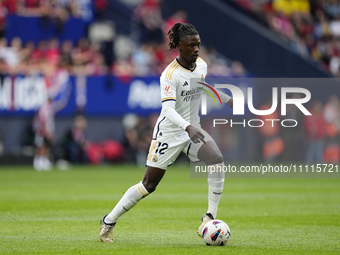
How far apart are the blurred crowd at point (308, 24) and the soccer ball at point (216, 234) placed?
17748 millimetres

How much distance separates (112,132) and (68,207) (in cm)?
1051

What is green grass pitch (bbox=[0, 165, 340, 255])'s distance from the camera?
675cm

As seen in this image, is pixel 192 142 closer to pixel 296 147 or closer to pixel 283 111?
pixel 283 111

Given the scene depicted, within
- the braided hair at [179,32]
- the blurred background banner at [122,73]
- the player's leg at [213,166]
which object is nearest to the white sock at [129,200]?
the player's leg at [213,166]

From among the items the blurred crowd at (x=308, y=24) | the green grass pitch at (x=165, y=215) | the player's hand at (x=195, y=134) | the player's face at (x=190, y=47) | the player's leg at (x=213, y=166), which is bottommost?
the green grass pitch at (x=165, y=215)

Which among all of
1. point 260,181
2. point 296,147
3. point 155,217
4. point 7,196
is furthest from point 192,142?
point 296,147

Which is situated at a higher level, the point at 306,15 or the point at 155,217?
the point at 306,15

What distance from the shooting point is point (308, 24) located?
25.9 meters

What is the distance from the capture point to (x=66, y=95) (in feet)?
67.1

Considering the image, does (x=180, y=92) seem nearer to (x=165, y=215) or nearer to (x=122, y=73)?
(x=165, y=215)

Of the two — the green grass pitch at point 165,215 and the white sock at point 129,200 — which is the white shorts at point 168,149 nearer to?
the white sock at point 129,200

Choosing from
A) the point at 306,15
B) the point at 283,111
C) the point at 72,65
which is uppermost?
the point at 306,15

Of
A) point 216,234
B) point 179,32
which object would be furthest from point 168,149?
point 179,32

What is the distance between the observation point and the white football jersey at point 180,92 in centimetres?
695
